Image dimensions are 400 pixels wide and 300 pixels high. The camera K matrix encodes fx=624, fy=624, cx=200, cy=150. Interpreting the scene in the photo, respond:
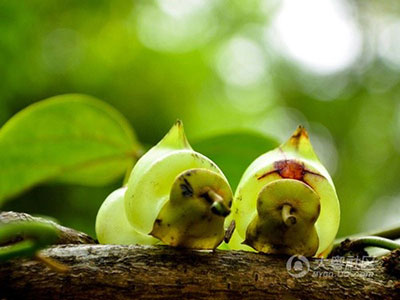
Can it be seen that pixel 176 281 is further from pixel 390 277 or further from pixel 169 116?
pixel 169 116

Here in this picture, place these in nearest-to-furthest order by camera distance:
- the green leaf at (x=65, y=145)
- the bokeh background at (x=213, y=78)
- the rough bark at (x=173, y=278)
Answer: the rough bark at (x=173, y=278)
the green leaf at (x=65, y=145)
the bokeh background at (x=213, y=78)

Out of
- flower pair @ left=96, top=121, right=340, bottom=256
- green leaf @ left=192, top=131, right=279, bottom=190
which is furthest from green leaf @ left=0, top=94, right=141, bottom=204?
flower pair @ left=96, top=121, right=340, bottom=256

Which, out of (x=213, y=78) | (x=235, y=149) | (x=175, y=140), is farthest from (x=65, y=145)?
(x=213, y=78)

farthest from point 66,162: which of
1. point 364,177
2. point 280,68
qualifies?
point 280,68

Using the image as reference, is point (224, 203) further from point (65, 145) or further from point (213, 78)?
point (213, 78)
